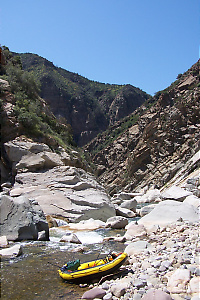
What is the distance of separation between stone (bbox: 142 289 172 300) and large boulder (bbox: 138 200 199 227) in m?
6.75

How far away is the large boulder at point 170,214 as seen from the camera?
10797 millimetres

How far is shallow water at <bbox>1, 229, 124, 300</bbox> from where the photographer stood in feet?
15.6

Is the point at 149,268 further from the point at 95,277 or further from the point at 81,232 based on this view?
the point at 81,232

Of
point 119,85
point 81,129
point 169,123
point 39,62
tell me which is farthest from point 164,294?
point 119,85

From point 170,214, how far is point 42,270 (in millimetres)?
6996

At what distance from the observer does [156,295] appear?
12.7 ft

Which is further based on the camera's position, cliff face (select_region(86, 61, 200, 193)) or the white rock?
cliff face (select_region(86, 61, 200, 193))

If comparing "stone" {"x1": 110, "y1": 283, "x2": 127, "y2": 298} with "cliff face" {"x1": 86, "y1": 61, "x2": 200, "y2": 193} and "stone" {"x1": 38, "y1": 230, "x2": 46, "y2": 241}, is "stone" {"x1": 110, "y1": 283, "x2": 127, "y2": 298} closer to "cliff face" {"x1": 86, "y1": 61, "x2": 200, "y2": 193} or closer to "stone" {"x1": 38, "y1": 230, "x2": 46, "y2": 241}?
"stone" {"x1": 38, "y1": 230, "x2": 46, "y2": 241}

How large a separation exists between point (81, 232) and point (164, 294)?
7.06 meters

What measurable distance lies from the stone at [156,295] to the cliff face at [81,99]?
86.7m

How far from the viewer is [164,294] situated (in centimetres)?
385

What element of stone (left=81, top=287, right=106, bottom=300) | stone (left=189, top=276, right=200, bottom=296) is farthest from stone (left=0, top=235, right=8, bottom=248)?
stone (left=189, top=276, right=200, bottom=296)

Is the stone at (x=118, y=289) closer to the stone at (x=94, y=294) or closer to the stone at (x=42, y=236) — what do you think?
the stone at (x=94, y=294)

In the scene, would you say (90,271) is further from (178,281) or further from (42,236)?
(42,236)
